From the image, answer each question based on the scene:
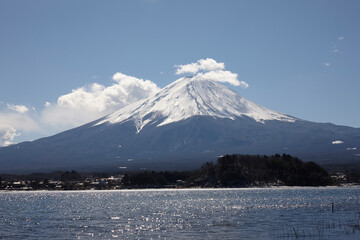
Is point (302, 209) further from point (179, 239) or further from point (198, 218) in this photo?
point (179, 239)

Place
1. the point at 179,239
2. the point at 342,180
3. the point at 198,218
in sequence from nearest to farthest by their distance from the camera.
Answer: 1. the point at 179,239
2. the point at 198,218
3. the point at 342,180

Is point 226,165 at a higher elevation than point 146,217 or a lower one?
higher

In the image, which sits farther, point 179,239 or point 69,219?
point 69,219

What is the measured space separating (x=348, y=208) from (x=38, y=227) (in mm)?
42332

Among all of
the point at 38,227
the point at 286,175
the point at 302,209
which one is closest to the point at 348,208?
the point at 302,209

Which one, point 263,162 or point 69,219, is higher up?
point 263,162

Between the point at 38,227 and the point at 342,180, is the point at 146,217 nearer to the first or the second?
the point at 38,227

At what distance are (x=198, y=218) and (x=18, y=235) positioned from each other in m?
22.8

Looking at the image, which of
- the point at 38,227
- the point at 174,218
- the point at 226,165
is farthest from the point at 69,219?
the point at 226,165

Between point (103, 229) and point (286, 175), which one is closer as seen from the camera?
point (103, 229)

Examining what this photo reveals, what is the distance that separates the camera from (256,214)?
6600 cm

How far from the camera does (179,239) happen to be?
1740 inches

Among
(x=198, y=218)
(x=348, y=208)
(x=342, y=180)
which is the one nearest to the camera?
(x=198, y=218)

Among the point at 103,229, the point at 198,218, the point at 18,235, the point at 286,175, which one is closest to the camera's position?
the point at 18,235
